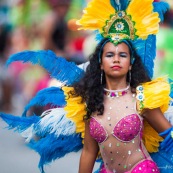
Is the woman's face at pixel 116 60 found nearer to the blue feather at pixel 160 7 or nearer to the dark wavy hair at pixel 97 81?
the dark wavy hair at pixel 97 81

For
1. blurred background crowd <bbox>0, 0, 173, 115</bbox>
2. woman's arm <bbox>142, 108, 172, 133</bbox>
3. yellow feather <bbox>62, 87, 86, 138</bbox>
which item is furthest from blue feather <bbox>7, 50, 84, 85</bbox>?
blurred background crowd <bbox>0, 0, 173, 115</bbox>

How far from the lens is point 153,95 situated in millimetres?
5598

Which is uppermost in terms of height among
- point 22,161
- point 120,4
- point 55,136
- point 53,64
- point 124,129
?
point 120,4

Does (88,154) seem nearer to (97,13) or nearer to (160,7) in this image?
(97,13)

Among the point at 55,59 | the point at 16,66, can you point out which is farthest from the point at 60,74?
the point at 16,66

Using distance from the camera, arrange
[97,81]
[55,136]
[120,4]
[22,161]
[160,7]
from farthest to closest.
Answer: [22,161]
[55,136]
[160,7]
[97,81]
[120,4]

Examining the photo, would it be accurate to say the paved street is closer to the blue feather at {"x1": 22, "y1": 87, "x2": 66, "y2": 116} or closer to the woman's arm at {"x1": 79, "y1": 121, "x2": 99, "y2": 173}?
the blue feather at {"x1": 22, "y1": 87, "x2": 66, "y2": 116}

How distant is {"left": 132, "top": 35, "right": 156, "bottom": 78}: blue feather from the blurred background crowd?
14.1ft

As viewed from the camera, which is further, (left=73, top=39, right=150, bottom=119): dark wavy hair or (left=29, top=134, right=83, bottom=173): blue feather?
(left=29, top=134, right=83, bottom=173): blue feather

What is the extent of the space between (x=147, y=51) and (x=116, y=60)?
480mm

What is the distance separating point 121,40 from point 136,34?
0.39ft

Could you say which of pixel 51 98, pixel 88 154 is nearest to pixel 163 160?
pixel 88 154

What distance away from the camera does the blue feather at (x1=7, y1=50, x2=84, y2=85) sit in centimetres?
602

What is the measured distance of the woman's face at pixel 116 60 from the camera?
18.4 feet
